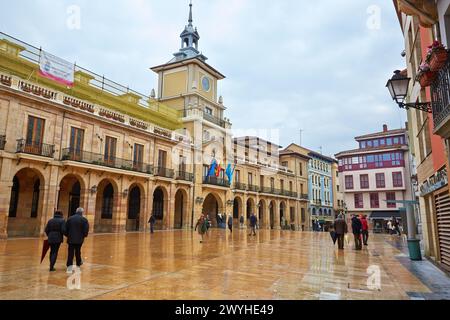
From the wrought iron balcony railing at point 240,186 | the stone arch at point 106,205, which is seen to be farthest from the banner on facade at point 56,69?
the wrought iron balcony railing at point 240,186

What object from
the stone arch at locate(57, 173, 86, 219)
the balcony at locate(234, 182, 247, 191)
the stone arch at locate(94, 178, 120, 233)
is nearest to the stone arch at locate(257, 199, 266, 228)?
the balcony at locate(234, 182, 247, 191)

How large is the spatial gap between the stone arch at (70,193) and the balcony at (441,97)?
20144 millimetres

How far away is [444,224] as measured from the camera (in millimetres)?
9086

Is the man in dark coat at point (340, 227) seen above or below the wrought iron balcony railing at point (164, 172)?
below

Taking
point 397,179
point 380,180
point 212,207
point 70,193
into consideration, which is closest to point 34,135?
point 70,193

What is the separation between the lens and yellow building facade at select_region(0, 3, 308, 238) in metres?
18.5

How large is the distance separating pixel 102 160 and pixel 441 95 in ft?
68.5

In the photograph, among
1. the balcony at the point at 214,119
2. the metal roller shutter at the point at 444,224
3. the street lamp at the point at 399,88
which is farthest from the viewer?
the balcony at the point at 214,119

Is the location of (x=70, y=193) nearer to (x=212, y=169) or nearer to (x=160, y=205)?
(x=160, y=205)

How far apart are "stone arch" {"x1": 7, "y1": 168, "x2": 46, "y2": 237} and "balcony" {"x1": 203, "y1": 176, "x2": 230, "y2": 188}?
15.3 meters

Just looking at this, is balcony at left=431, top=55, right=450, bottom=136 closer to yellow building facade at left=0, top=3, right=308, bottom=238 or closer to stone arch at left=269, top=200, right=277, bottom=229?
yellow building facade at left=0, top=3, right=308, bottom=238

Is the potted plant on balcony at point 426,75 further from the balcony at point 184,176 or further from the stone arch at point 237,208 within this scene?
the stone arch at point 237,208

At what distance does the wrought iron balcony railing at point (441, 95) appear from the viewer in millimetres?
5460

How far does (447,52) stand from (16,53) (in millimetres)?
23446
